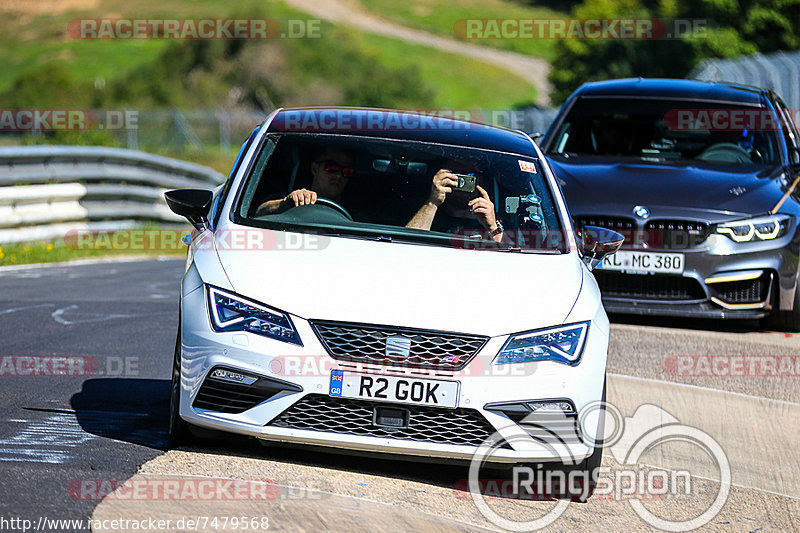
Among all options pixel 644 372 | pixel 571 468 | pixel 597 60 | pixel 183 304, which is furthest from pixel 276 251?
pixel 597 60

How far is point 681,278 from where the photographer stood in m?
8.62

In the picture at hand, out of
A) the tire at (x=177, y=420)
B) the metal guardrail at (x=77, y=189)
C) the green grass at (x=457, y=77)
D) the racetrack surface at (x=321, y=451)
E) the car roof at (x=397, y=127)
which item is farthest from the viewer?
the green grass at (x=457, y=77)

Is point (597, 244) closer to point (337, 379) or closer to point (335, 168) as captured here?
point (335, 168)

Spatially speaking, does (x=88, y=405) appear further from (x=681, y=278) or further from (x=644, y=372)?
(x=681, y=278)

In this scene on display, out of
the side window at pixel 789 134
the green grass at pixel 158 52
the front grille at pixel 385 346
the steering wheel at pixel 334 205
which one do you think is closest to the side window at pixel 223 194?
the steering wheel at pixel 334 205

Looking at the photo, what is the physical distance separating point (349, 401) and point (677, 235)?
4.49 m

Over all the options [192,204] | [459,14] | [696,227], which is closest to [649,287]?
[696,227]

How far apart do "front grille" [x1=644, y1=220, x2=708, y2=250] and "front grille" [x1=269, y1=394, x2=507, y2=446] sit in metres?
4.11

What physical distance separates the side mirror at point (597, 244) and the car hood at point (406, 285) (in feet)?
1.90

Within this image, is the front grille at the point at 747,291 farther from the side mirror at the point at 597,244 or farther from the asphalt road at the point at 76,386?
the asphalt road at the point at 76,386

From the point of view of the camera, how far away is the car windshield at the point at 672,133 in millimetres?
9703

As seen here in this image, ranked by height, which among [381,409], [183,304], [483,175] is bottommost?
[381,409]

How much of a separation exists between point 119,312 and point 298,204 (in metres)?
4.13

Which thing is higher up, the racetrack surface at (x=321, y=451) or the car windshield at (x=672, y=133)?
the car windshield at (x=672, y=133)
